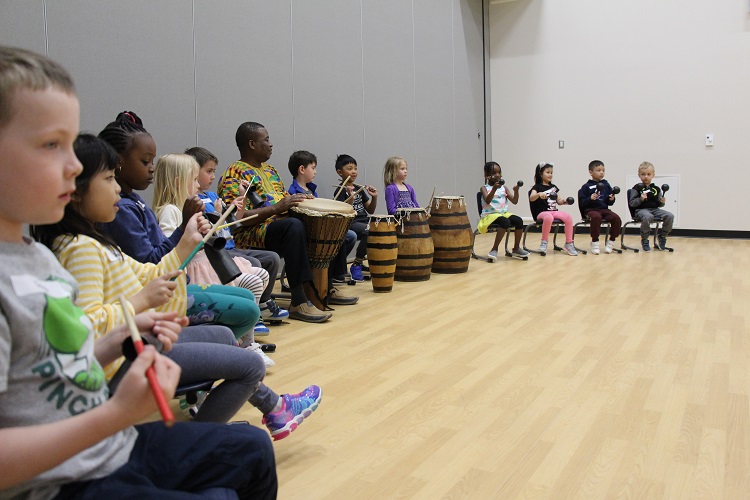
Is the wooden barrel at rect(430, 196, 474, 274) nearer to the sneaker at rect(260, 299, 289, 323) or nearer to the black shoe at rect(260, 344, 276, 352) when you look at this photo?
the sneaker at rect(260, 299, 289, 323)

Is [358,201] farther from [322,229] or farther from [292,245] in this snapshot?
[292,245]

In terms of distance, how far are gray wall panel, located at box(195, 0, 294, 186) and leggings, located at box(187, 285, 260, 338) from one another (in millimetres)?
2376

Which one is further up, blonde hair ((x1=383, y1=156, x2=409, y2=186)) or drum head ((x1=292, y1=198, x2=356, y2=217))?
blonde hair ((x1=383, y1=156, x2=409, y2=186))

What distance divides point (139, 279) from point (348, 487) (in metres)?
0.84

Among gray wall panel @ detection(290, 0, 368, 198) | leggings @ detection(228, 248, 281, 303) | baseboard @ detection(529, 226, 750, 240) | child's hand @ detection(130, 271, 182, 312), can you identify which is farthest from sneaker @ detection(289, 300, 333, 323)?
baseboard @ detection(529, 226, 750, 240)

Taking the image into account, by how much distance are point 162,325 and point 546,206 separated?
6835 millimetres

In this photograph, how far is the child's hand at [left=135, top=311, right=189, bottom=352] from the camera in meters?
1.10

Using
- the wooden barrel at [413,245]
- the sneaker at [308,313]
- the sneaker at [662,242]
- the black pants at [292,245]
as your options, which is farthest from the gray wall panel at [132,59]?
the sneaker at [662,242]

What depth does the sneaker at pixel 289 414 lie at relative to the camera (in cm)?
206

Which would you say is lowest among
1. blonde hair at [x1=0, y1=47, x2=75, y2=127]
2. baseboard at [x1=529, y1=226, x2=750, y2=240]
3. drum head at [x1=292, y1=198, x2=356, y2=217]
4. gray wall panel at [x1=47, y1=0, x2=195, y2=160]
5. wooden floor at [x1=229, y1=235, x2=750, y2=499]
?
wooden floor at [x1=229, y1=235, x2=750, y2=499]

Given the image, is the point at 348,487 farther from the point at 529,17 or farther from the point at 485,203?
the point at 529,17

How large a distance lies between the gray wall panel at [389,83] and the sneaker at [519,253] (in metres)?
1.32

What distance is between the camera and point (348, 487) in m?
1.89

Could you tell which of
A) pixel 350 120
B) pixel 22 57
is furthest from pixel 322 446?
pixel 350 120
